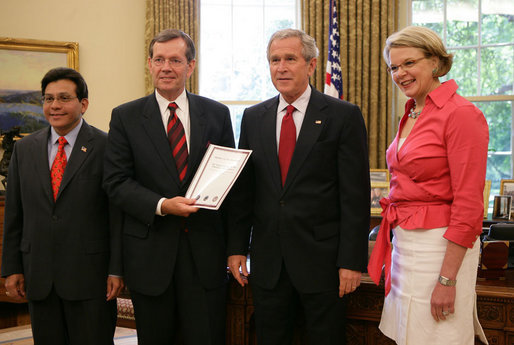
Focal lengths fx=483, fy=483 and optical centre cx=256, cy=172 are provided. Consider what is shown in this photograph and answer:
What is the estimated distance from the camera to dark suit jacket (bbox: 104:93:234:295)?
1.91 meters

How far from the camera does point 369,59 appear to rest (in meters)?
5.24

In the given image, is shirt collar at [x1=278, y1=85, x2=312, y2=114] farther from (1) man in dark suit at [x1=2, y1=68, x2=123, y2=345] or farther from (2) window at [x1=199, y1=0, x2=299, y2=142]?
(2) window at [x1=199, y1=0, x2=299, y2=142]

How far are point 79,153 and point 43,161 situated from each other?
0.17m

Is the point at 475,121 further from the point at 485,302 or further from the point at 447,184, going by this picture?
the point at 485,302

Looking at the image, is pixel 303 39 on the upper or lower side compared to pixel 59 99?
upper

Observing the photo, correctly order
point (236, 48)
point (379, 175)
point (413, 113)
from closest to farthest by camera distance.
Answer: point (413, 113) → point (379, 175) → point (236, 48)

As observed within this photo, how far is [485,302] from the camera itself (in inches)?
77.4

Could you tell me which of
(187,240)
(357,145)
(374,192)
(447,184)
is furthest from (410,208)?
(374,192)

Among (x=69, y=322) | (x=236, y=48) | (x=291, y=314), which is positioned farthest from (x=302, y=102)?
(x=236, y=48)

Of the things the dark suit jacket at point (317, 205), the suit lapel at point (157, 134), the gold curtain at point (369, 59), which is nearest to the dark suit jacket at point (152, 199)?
the suit lapel at point (157, 134)

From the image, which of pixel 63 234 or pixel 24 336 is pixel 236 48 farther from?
pixel 63 234

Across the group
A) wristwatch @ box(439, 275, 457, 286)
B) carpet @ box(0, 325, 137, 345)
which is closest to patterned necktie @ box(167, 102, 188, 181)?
wristwatch @ box(439, 275, 457, 286)

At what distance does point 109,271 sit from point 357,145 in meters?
1.16

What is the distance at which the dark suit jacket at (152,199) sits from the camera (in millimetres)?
1913
